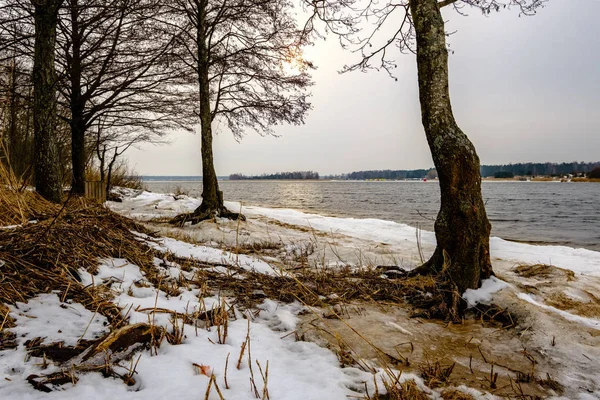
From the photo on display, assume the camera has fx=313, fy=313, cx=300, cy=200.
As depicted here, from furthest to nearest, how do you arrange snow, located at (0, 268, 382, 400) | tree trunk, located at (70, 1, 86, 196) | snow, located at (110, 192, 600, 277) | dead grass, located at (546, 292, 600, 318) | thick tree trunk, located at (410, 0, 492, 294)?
1. tree trunk, located at (70, 1, 86, 196)
2. snow, located at (110, 192, 600, 277)
3. thick tree trunk, located at (410, 0, 492, 294)
4. dead grass, located at (546, 292, 600, 318)
5. snow, located at (0, 268, 382, 400)

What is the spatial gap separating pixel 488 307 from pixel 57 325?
324cm

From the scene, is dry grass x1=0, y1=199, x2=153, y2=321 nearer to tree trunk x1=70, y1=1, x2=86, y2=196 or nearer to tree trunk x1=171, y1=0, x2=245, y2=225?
tree trunk x1=171, y1=0, x2=245, y2=225

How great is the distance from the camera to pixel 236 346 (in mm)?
1882

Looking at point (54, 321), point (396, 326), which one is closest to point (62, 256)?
point (54, 321)

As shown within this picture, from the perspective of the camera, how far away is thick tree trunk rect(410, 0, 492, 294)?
315cm

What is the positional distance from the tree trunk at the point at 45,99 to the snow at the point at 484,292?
5964mm

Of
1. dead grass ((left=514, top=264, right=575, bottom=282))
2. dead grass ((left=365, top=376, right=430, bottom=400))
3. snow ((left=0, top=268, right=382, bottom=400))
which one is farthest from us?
dead grass ((left=514, top=264, right=575, bottom=282))

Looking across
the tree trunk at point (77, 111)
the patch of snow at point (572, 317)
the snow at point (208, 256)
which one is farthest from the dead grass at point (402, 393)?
the tree trunk at point (77, 111)

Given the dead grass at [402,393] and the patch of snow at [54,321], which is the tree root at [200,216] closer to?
the patch of snow at [54,321]

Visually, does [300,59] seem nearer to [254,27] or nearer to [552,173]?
[254,27]

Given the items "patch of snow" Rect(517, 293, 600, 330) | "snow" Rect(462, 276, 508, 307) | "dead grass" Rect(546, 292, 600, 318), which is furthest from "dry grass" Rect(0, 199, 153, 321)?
"dead grass" Rect(546, 292, 600, 318)

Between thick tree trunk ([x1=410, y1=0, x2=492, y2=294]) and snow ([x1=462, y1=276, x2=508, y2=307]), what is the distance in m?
0.05

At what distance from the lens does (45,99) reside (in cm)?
508

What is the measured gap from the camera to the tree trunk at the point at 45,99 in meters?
5.00
